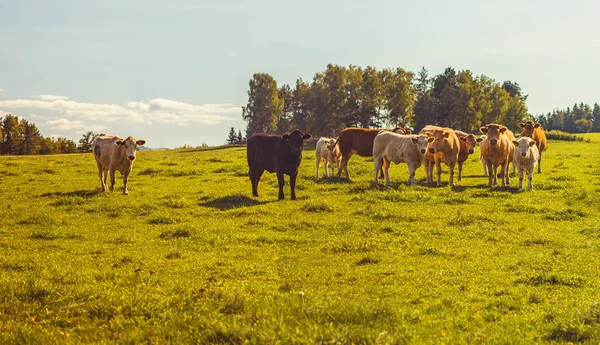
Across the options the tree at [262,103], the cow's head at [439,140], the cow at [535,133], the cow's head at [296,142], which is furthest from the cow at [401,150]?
the tree at [262,103]

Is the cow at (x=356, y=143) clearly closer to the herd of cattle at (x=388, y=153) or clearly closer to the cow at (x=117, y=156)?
the herd of cattle at (x=388, y=153)

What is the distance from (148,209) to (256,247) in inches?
241

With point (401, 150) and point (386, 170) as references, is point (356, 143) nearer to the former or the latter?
point (386, 170)

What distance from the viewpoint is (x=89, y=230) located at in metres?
13.3

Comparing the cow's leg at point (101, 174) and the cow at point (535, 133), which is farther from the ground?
the cow at point (535, 133)

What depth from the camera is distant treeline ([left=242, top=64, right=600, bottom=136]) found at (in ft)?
234

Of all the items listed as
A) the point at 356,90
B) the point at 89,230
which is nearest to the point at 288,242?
the point at 89,230

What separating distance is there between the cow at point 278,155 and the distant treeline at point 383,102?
173 ft

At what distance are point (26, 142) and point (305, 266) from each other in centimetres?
8234

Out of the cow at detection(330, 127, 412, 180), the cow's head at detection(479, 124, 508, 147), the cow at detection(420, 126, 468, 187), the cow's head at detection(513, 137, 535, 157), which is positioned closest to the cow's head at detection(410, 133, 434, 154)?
the cow at detection(420, 126, 468, 187)

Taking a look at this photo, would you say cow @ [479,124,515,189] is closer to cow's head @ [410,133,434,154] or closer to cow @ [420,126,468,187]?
cow @ [420,126,468,187]

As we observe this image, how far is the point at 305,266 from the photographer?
9.72 metres

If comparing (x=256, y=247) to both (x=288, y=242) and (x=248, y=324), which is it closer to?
(x=288, y=242)

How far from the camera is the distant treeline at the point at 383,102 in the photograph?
71250 millimetres
